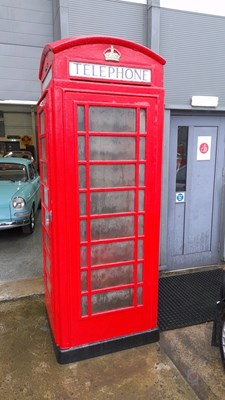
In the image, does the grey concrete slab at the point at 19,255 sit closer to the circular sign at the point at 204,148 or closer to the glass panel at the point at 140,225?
the glass panel at the point at 140,225

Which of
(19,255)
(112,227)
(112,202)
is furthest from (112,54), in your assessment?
(19,255)

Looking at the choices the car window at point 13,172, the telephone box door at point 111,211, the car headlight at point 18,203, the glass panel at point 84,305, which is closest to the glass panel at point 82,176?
the telephone box door at point 111,211

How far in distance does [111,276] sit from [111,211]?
0.60 meters

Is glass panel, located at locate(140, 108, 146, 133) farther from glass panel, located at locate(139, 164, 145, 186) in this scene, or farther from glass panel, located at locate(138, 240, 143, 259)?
glass panel, located at locate(138, 240, 143, 259)

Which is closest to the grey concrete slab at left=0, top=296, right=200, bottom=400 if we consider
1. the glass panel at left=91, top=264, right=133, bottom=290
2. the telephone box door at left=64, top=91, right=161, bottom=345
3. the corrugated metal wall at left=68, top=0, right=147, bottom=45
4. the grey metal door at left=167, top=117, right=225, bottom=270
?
the telephone box door at left=64, top=91, right=161, bottom=345

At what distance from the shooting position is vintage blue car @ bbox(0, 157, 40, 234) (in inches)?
219

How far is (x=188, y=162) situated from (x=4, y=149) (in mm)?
16728

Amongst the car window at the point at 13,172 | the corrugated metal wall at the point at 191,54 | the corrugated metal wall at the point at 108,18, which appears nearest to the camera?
the corrugated metal wall at the point at 108,18

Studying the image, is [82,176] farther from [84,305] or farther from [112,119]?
[84,305]

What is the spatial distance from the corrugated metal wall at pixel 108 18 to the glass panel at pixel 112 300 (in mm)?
3042

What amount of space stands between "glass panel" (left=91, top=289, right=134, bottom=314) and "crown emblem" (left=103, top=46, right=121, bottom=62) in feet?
6.49

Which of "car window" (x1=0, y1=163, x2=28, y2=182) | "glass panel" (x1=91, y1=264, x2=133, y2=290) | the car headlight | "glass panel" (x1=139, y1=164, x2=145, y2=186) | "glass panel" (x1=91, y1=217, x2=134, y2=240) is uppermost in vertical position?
"glass panel" (x1=139, y1=164, x2=145, y2=186)

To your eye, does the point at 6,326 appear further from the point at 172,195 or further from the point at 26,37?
the point at 26,37

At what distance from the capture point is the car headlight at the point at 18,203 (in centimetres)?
558
